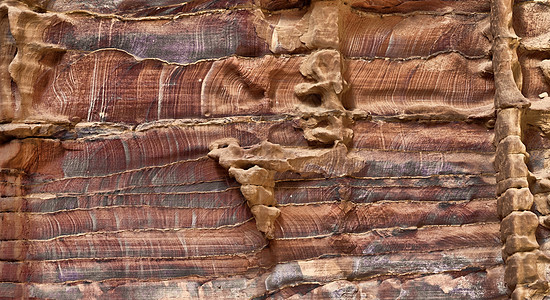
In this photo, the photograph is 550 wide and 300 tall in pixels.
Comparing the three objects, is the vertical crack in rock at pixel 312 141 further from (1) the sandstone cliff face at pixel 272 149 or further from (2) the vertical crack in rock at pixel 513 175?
(2) the vertical crack in rock at pixel 513 175

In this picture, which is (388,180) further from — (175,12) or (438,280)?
(175,12)

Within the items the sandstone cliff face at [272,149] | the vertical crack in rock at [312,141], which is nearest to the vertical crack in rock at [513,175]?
the sandstone cliff face at [272,149]

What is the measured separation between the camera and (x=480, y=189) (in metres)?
4.71

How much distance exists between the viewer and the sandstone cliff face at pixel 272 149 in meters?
4.54

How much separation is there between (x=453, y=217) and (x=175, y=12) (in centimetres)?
237

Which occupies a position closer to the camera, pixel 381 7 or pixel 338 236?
pixel 338 236

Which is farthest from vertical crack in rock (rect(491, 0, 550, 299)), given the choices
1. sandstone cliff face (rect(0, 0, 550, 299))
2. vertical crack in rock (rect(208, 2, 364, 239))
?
vertical crack in rock (rect(208, 2, 364, 239))

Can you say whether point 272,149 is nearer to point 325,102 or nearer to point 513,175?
point 325,102

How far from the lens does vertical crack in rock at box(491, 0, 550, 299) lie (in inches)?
170

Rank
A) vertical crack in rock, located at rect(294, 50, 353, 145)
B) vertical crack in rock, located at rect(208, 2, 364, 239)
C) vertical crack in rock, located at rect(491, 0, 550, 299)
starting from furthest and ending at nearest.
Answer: vertical crack in rock, located at rect(294, 50, 353, 145) → vertical crack in rock, located at rect(208, 2, 364, 239) → vertical crack in rock, located at rect(491, 0, 550, 299)

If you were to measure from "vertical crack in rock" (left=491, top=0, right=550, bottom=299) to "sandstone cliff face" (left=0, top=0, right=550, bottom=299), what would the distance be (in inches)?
0.6

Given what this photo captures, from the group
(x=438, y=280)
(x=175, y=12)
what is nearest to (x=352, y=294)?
(x=438, y=280)

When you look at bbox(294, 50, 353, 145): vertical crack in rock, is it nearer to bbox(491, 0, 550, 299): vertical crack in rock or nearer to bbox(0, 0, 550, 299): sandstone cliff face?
bbox(0, 0, 550, 299): sandstone cliff face

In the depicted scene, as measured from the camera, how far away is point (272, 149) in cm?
456
